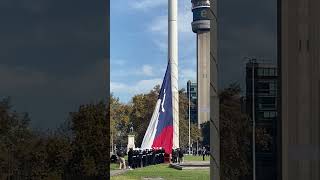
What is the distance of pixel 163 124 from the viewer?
20234 millimetres

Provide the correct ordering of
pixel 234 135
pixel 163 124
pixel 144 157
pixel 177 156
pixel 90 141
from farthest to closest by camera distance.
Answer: pixel 177 156 < pixel 163 124 < pixel 144 157 < pixel 234 135 < pixel 90 141

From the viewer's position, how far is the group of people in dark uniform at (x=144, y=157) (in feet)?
53.3

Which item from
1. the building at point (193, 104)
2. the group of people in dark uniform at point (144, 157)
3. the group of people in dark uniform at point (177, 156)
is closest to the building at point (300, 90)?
the group of people in dark uniform at point (144, 157)

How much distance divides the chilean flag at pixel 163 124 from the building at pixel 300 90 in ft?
49.3

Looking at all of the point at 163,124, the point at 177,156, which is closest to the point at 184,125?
the point at 177,156

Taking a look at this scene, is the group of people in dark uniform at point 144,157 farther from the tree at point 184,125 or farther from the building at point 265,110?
the tree at point 184,125

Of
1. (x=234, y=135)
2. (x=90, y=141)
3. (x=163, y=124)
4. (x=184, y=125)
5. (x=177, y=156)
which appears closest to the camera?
(x=90, y=141)

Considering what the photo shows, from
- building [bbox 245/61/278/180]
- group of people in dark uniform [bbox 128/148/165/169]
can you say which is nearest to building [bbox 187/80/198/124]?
group of people in dark uniform [bbox 128/148/165/169]

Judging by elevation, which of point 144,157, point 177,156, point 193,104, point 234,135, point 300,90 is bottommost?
point 177,156

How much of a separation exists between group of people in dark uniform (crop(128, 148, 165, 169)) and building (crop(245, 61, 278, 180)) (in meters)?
10.1

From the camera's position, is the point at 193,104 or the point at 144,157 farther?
the point at 193,104

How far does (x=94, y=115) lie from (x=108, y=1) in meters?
1.15

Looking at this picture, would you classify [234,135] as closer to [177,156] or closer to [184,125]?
Result: [177,156]

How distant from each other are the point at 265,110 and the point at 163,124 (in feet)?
48.3
